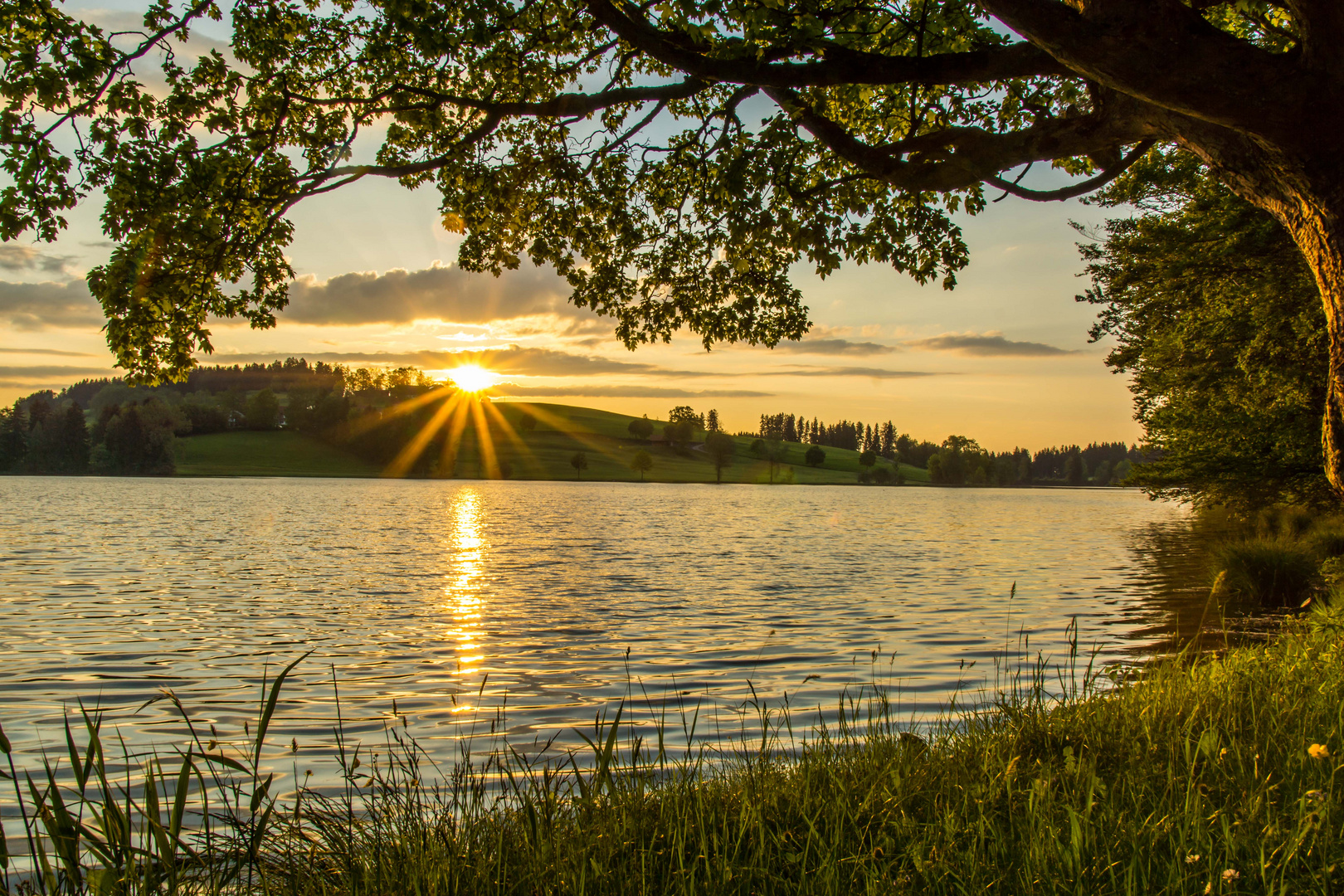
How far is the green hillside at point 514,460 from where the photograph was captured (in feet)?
499

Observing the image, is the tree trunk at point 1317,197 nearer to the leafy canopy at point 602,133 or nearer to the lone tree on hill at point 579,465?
the leafy canopy at point 602,133

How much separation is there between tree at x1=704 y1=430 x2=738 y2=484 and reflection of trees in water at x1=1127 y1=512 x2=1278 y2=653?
438 feet

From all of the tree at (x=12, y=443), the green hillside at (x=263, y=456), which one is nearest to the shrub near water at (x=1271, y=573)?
the green hillside at (x=263, y=456)

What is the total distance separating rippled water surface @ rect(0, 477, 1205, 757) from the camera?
33.4ft

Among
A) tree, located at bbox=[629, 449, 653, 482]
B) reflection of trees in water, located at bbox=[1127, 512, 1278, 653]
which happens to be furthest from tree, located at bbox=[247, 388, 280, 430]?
reflection of trees in water, located at bbox=[1127, 512, 1278, 653]

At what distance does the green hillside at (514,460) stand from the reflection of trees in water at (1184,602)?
442 feet

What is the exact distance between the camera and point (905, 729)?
25.2 feet

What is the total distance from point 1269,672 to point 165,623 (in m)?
17.1

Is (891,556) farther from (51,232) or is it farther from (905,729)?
(51,232)

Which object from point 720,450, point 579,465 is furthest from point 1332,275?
point 720,450

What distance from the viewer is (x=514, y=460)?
17075 centimetres

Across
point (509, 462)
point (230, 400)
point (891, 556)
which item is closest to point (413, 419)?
point (509, 462)

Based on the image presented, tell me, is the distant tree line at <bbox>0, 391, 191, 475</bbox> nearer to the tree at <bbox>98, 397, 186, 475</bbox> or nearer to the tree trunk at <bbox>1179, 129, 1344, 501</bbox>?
the tree at <bbox>98, 397, 186, 475</bbox>

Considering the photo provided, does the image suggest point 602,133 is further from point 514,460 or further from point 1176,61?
point 514,460
